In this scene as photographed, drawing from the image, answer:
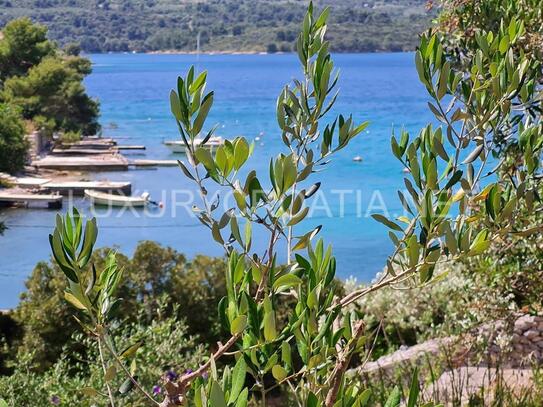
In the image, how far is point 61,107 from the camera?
37.5 m

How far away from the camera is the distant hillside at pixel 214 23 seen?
7512 cm

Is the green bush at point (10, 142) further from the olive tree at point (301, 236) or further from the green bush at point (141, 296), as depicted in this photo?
the olive tree at point (301, 236)

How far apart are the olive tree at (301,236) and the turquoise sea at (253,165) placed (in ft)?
2.11

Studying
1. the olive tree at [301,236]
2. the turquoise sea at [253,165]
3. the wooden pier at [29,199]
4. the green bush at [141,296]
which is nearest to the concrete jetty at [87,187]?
the turquoise sea at [253,165]

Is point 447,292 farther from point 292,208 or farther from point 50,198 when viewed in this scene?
point 50,198

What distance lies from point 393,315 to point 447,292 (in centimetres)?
63

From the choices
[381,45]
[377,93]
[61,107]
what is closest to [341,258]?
[61,107]

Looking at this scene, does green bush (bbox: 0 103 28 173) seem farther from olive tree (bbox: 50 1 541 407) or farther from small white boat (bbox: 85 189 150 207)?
olive tree (bbox: 50 1 541 407)

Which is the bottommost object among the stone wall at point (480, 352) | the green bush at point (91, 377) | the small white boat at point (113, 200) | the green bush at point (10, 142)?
the small white boat at point (113, 200)

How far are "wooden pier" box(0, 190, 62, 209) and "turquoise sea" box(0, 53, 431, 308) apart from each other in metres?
0.34

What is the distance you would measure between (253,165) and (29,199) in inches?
320

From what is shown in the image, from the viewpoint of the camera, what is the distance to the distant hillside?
75.1 metres

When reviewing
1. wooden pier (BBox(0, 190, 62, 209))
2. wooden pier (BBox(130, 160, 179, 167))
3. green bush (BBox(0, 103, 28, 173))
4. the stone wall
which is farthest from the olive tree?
wooden pier (BBox(130, 160, 179, 167))

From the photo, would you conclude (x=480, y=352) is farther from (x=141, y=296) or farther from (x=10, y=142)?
(x=10, y=142)
